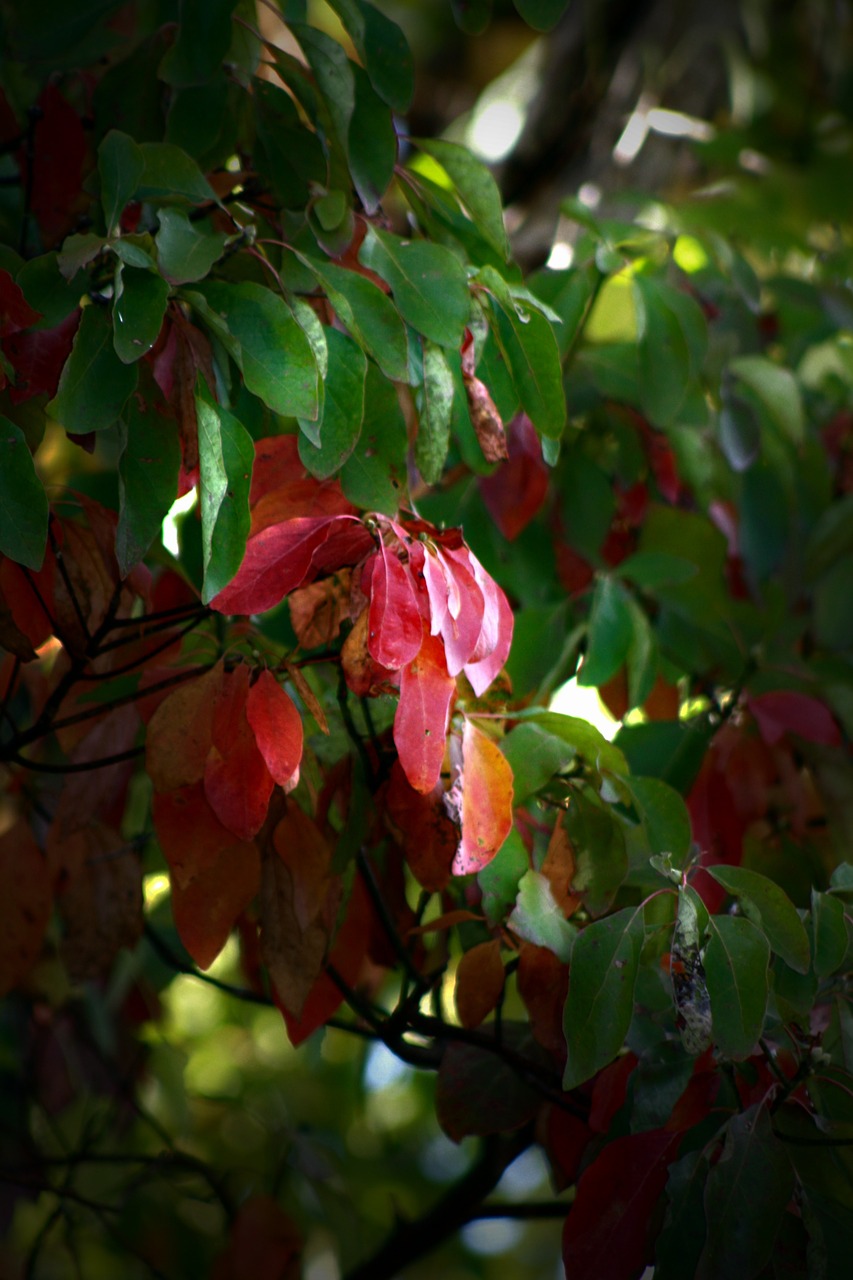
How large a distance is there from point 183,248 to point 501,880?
0.43m

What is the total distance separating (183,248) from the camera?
63 centimetres

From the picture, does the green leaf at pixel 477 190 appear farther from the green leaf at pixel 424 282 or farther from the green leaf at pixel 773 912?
the green leaf at pixel 773 912

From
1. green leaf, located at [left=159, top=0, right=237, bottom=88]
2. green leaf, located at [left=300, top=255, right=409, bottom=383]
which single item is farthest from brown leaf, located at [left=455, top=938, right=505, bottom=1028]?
green leaf, located at [left=159, top=0, right=237, bottom=88]

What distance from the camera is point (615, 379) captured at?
1062 mm

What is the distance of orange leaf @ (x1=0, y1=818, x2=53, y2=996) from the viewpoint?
2.83ft

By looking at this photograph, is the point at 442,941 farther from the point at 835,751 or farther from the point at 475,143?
the point at 475,143

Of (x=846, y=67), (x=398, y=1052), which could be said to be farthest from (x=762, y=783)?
(x=846, y=67)

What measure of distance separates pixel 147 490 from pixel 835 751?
70 cm

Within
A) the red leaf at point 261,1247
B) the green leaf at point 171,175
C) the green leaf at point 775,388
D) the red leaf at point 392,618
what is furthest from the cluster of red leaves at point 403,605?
the red leaf at point 261,1247

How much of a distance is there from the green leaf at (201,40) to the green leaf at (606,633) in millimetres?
498

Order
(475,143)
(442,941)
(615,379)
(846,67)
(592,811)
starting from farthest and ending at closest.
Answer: (846,67) < (475,143) < (615,379) < (442,941) < (592,811)

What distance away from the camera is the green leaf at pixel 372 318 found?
691 millimetres

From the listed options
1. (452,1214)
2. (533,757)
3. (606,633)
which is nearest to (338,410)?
(533,757)

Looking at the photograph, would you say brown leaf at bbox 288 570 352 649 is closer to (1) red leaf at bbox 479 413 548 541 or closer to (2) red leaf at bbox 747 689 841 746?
(1) red leaf at bbox 479 413 548 541
